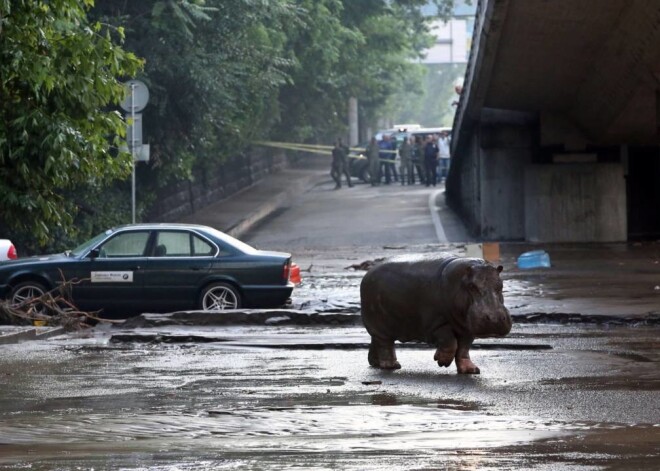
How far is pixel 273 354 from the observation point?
13.8 m

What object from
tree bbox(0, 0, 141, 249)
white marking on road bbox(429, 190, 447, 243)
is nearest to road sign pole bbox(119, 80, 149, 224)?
tree bbox(0, 0, 141, 249)

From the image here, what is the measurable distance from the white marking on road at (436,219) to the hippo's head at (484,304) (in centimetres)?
2045

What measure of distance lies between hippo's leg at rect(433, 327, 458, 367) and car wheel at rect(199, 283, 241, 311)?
690 centimetres

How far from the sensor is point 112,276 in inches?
712

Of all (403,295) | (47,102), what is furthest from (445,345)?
(47,102)

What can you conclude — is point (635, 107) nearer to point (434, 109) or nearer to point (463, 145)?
point (463, 145)

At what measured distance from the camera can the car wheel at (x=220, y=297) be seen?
711 inches

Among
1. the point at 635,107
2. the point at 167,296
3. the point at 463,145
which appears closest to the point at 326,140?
the point at 463,145

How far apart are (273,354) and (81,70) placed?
4.84 metres

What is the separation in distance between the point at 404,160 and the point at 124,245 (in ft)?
117

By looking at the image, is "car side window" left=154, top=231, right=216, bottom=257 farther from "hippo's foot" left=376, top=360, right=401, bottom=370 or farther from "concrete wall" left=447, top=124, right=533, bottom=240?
"concrete wall" left=447, top=124, right=533, bottom=240

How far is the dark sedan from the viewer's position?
18.0 m

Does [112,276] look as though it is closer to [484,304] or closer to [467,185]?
[484,304]

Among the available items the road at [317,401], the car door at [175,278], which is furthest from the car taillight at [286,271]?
the road at [317,401]
